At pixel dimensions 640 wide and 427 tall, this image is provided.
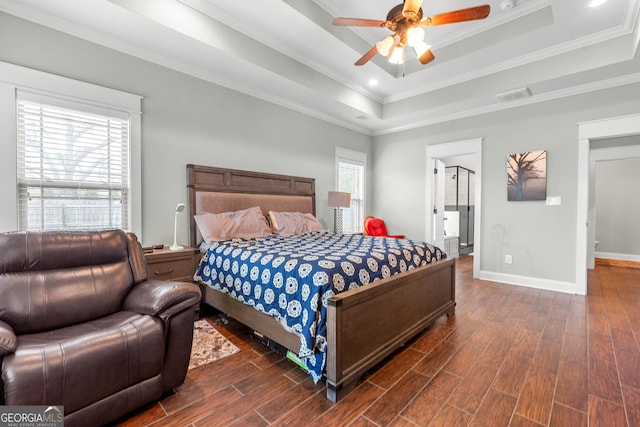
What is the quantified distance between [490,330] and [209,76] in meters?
4.14

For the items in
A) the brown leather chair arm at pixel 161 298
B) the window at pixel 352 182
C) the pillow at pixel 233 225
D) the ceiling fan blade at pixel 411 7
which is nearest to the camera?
Result: the brown leather chair arm at pixel 161 298

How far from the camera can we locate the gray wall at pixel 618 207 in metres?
6.11

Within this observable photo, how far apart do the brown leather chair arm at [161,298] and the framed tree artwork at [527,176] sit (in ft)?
15.0

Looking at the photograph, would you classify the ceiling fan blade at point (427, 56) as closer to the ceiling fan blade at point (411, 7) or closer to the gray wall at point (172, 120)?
the ceiling fan blade at point (411, 7)

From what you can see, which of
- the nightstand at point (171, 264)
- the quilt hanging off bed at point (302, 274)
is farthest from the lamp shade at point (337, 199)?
the nightstand at point (171, 264)

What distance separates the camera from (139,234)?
299 cm

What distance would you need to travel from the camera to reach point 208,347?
2.41 metres

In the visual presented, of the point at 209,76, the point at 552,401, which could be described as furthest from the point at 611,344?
the point at 209,76

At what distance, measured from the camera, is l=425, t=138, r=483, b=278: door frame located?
15.3 ft

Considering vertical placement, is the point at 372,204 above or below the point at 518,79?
below

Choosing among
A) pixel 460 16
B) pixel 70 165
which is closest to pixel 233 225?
pixel 70 165

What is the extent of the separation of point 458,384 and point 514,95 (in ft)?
12.8

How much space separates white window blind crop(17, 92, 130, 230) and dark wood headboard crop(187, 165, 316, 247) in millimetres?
691

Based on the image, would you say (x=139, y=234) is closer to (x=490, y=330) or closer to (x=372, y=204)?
(x=490, y=330)
